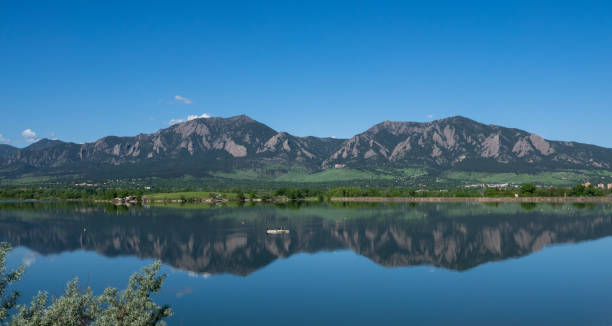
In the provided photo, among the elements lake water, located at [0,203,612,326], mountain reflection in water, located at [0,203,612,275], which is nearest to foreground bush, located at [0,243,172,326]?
lake water, located at [0,203,612,326]

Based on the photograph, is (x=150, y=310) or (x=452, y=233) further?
(x=452, y=233)

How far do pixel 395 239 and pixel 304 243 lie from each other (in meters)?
16.0

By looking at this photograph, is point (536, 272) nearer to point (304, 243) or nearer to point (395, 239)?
point (395, 239)

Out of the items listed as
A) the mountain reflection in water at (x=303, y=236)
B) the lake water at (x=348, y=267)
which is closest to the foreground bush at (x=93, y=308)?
the lake water at (x=348, y=267)

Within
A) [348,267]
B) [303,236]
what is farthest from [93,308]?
[303,236]

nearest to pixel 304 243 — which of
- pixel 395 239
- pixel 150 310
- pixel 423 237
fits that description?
pixel 395 239

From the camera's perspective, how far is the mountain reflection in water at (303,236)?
66250 mm

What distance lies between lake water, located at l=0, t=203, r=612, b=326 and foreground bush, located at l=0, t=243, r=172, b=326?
14.5 metres

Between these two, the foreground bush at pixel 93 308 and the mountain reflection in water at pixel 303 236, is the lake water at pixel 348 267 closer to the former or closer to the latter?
the mountain reflection in water at pixel 303 236

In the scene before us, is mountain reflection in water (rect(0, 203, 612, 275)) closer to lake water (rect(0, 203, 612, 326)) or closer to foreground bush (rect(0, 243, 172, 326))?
lake water (rect(0, 203, 612, 326))

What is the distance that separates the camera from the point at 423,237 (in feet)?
275

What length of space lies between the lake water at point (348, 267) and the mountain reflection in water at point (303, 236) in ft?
1.04

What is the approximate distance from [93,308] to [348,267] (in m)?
40.6

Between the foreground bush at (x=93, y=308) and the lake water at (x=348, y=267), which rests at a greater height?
the foreground bush at (x=93, y=308)
